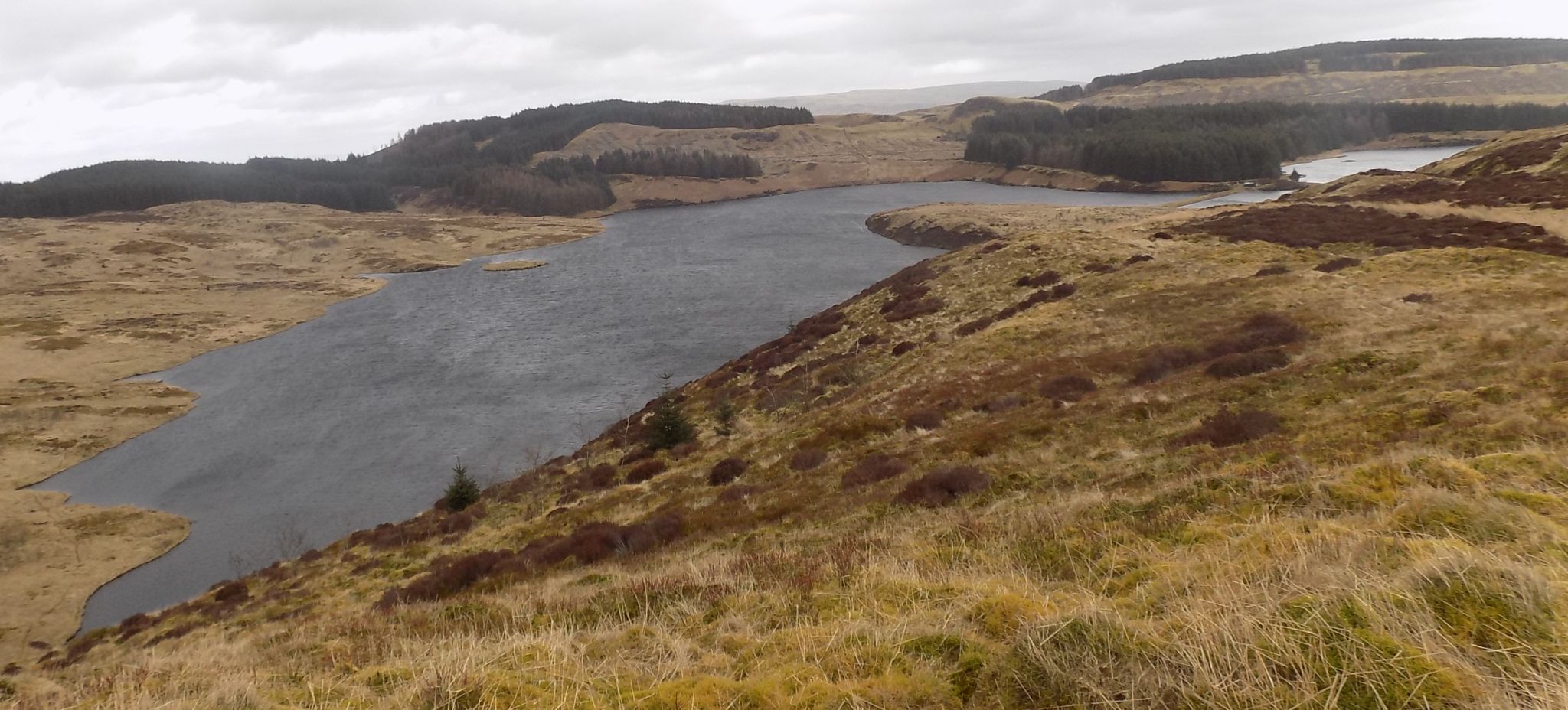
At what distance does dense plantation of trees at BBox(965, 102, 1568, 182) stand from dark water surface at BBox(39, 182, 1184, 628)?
7072cm

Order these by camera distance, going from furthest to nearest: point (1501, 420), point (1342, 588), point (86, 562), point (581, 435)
A: point (581, 435), point (86, 562), point (1501, 420), point (1342, 588)

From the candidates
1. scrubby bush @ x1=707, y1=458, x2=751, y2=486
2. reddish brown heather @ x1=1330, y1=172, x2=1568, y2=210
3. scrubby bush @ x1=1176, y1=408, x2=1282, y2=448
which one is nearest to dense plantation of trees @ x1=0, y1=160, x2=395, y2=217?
scrubby bush @ x1=707, y1=458, x2=751, y2=486

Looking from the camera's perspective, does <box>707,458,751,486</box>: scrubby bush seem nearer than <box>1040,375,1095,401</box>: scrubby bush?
No

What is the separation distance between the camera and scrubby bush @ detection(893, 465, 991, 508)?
15922 millimetres

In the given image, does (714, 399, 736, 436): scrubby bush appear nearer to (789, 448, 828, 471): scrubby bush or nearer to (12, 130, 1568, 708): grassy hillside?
(12, 130, 1568, 708): grassy hillside

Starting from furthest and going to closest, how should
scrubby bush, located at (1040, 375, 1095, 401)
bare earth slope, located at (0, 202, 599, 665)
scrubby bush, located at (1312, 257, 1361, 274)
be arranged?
1. scrubby bush, located at (1312, 257, 1361, 274)
2. bare earth slope, located at (0, 202, 599, 665)
3. scrubby bush, located at (1040, 375, 1095, 401)

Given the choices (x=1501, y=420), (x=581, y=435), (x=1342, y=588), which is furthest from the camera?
(x=581, y=435)

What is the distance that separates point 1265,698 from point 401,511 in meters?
37.8

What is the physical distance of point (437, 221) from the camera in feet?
487

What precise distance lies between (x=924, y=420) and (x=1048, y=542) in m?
14.6

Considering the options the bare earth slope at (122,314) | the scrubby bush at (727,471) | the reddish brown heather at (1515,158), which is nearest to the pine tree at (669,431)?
the scrubby bush at (727,471)

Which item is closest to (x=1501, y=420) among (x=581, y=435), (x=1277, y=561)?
(x=1277, y=561)

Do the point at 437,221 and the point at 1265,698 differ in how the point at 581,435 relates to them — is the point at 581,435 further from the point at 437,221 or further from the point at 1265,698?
the point at 437,221

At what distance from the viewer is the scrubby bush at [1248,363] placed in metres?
21.3
